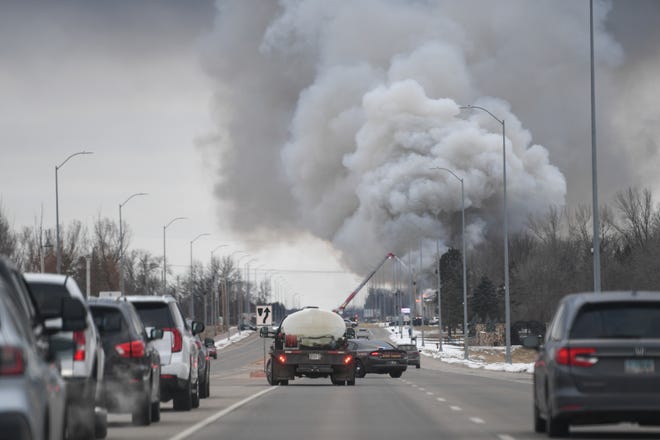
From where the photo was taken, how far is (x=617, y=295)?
17703 millimetres

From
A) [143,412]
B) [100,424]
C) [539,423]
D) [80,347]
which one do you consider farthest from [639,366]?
[143,412]

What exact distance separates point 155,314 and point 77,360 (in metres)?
8.64

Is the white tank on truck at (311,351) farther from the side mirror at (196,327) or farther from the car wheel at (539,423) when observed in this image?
the car wheel at (539,423)

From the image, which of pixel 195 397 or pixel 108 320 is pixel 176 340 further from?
pixel 108 320

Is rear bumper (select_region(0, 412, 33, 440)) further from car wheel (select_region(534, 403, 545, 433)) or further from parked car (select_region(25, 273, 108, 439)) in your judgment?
car wheel (select_region(534, 403, 545, 433))

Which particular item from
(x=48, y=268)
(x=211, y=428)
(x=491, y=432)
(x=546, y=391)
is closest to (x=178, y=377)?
(x=211, y=428)

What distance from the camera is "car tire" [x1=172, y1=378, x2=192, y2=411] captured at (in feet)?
85.6

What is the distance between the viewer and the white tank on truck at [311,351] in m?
41.1

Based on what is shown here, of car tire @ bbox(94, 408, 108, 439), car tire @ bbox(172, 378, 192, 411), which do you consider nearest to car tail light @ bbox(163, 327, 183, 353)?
car tire @ bbox(172, 378, 192, 411)

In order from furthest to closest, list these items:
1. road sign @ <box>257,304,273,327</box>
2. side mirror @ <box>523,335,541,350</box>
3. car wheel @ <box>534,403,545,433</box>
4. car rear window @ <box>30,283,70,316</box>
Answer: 1. road sign @ <box>257,304,273,327</box>
2. side mirror @ <box>523,335,541,350</box>
3. car wheel @ <box>534,403,545,433</box>
4. car rear window @ <box>30,283,70,316</box>

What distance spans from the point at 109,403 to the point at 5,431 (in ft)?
37.6

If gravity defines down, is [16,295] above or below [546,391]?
above

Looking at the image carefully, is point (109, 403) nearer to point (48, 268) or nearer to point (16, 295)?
point (16, 295)

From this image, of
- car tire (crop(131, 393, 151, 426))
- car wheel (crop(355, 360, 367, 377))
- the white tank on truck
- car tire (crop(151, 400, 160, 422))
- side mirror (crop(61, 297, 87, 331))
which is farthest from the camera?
car wheel (crop(355, 360, 367, 377))
